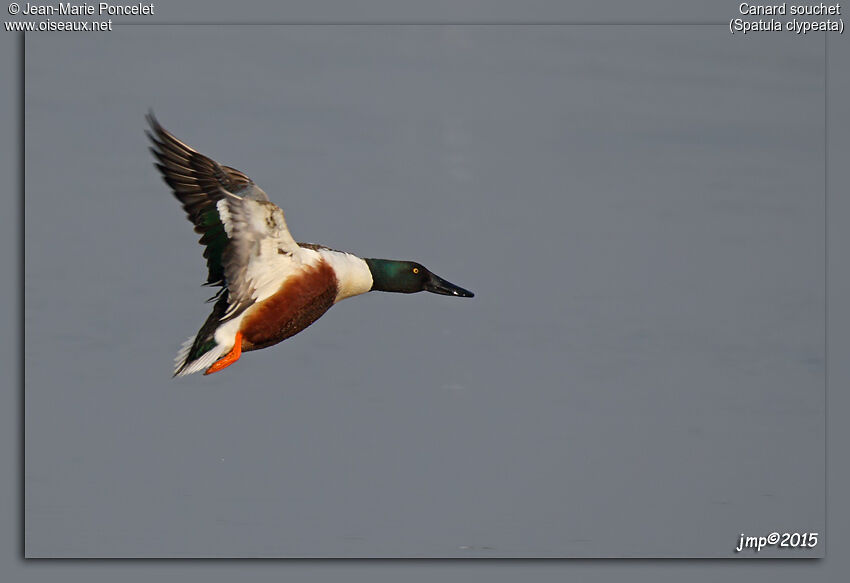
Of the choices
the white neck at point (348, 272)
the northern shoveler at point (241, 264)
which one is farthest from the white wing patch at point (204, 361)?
the white neck at point (348, 272)

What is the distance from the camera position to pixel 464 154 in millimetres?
9898

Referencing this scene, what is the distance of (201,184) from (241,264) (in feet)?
1.30

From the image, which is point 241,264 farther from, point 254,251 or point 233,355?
point 233,355

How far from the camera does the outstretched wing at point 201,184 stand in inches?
258

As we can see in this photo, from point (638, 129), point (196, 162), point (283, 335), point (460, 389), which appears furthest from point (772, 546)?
point (638, 129)

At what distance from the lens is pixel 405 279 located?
732 centimetres

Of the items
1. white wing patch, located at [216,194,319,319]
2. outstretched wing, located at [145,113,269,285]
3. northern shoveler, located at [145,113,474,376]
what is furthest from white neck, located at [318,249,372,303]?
outstretched wing, located at [145,113,269,285]

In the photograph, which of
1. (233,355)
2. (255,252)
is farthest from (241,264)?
(233,355)

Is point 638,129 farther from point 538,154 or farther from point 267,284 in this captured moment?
point 267,284

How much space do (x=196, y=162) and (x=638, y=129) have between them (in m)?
4.14

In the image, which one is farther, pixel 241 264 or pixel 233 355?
pixel 233 355

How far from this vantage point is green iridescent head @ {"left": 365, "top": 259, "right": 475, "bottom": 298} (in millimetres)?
7207

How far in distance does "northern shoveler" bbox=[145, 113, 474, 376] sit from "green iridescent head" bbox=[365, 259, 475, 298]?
0.44m


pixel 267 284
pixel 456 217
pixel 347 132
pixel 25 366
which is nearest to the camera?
pixel 267 284
